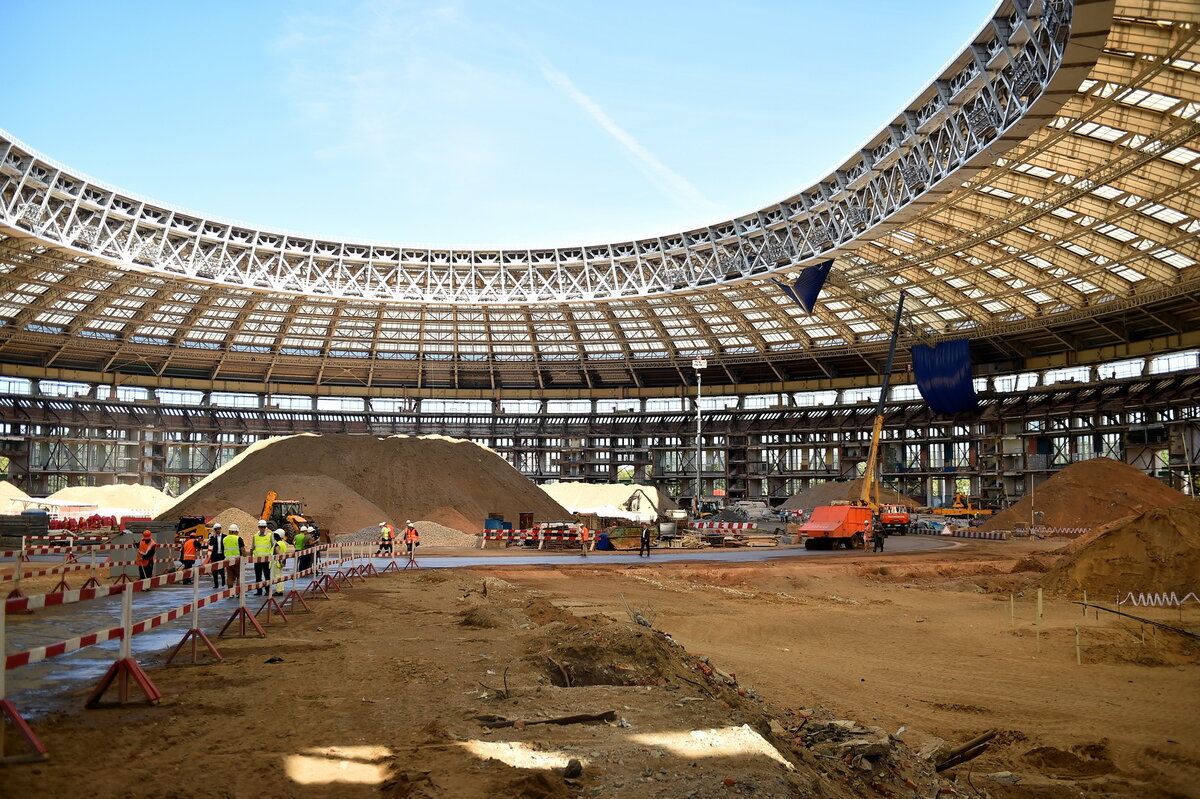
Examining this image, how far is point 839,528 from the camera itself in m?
40.9

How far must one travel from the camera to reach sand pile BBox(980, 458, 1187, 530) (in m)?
50.3

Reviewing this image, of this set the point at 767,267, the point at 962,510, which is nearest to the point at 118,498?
the point at 767,267

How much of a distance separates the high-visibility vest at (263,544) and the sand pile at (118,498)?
39.7 meters

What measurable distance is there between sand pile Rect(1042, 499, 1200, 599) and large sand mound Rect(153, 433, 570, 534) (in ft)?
104

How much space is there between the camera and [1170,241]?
41.8 metres

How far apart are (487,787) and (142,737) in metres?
3.31

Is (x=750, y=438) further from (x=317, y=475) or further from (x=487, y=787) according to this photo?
(x=487, y=787)

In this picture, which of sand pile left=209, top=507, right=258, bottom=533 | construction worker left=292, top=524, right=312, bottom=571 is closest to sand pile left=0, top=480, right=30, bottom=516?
sand pile left=209, top=507, right=258, bottom=533

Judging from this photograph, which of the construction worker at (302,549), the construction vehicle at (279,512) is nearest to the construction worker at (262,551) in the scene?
the construction worker at (302,549)

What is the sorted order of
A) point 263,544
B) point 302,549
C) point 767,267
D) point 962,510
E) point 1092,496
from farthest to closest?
point 962,510
point 1092,496
point 767,267
point 302,549
point 263,544

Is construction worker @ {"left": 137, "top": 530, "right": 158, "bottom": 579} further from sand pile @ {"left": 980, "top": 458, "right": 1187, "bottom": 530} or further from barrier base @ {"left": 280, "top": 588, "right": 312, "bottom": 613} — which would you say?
sand pile @ {"left": 980, "top": 458, "right": 1187, "bottom": 530}

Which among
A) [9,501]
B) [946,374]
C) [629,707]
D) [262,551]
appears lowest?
[629,707]

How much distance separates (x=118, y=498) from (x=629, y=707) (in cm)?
5626

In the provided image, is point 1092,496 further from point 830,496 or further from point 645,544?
point 645,544
